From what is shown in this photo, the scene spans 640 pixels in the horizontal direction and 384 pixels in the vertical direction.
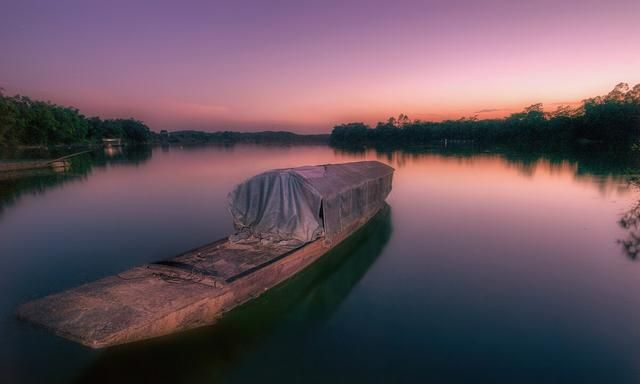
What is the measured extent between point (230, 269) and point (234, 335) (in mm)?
1273

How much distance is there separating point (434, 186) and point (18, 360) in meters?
20.2

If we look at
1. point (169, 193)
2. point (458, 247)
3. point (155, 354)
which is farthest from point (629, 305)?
point (169, 193)

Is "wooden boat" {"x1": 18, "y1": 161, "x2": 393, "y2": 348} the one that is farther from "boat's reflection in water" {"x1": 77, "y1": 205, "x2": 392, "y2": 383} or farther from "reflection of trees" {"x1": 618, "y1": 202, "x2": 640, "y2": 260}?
"reflection of trees" {"x1": 618, "y1": 202, "x2": 640, "y2": 260}

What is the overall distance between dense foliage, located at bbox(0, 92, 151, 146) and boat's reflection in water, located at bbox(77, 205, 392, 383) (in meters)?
47.7

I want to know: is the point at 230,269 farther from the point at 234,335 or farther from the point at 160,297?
the point at 160,297

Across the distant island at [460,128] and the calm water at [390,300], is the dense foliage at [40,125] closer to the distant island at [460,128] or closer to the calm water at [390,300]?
the distant island at [460,128]

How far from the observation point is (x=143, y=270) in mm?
5645

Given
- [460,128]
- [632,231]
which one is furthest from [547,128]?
[632,231]

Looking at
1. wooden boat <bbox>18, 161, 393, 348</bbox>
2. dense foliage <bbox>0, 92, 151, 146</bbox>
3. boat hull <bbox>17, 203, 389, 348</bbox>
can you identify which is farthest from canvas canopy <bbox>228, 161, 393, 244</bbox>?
dense foliage <bbox>0, 92, 151, 146</bbox>

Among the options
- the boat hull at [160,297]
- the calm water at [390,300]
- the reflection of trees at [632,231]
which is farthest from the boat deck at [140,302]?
the reflection of trees at [632,231]

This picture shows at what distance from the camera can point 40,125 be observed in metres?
55.5

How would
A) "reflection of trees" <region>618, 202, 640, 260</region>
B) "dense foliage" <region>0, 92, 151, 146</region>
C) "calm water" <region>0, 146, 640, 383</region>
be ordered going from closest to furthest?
"calm water" <region>0, 146, 640, 383</region>
"reflection of trees" <region>618, 202, 640, 260</region>
"dense foliage" <region>0, 92, 151, 146</region>

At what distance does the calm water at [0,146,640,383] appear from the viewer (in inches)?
179

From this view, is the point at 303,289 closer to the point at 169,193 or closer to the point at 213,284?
the point at 213,284
